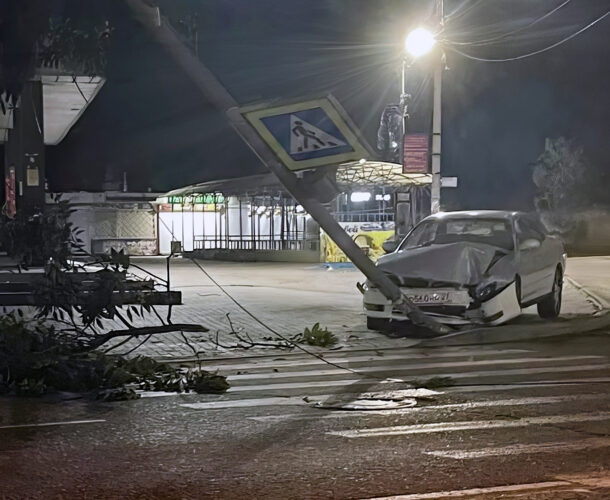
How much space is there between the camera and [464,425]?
248 inches

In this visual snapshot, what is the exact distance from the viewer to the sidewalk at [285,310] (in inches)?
430

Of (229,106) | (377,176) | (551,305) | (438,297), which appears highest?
(377,176)

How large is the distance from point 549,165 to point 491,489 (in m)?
71.4

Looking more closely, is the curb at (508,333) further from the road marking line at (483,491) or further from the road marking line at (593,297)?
the road marking line at (483,491)

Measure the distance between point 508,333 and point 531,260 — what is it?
1618 mm

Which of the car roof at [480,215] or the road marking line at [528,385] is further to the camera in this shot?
the car roof at [480,215]

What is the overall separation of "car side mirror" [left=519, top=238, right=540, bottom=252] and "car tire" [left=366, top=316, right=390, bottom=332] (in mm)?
2326

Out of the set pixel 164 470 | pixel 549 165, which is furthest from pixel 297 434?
pixel 549 165

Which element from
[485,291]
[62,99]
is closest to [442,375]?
[485,291]

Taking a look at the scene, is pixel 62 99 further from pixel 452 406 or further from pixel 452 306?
pixel 452 406

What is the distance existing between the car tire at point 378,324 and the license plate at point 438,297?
2.25ft

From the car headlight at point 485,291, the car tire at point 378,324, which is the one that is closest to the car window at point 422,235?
the car tire at point 378,324

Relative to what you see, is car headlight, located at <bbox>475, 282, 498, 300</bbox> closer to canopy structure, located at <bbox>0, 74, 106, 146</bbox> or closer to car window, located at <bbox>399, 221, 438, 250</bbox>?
car window, located at <bbox>399, 221, 438, 250</bbox>

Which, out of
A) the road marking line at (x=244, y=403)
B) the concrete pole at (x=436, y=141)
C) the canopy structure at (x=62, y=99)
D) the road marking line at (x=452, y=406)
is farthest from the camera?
the concrete pole at (x=436, y=141)
